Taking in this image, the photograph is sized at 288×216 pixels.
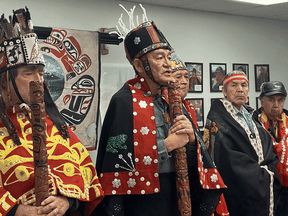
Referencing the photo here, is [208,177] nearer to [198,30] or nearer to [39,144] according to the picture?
[39,144]

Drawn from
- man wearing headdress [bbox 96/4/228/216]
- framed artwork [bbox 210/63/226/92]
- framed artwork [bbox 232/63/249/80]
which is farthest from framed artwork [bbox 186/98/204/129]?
man wearing headdress [bbox 96/4/228/216]

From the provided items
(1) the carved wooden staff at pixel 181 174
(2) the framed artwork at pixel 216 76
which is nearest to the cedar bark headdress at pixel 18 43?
(1) the carved wooden staff at pixel 181 174

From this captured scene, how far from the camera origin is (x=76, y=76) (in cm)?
371

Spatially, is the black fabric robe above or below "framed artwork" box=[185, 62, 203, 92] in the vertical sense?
below

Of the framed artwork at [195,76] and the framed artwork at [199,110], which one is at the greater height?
the framed artwork at [195,76]

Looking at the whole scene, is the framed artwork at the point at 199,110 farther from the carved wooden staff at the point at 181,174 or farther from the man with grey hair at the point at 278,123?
the carved wooden staff at the point at 181,174

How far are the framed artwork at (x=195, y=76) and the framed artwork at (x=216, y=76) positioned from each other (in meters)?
0.21

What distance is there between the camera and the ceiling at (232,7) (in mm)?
4527

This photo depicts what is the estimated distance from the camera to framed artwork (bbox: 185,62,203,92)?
194 inches

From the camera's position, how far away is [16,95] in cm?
167

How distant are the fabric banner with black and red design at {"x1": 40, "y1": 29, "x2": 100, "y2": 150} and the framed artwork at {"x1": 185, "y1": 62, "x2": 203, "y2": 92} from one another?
1614 millimetres

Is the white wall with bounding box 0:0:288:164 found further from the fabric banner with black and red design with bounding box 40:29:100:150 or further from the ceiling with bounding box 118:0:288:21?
the fabric banner with black and red design with bounding box 40:29:100:150

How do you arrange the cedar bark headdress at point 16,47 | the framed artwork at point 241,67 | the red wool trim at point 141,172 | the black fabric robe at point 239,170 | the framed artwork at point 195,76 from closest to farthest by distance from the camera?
1. the cedar bark headdress at point 16,47
2. the red wool trim at point 141,172
3. the black fabric robe at point 239,170
4. the framed artwork at point 195,76
5. the framed artwork at point 241,67

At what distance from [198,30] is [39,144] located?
392 centimetres
